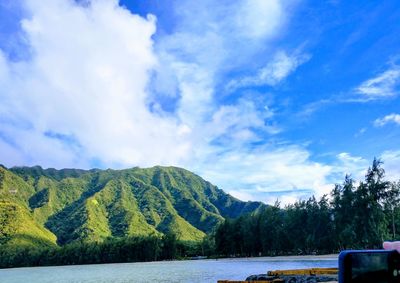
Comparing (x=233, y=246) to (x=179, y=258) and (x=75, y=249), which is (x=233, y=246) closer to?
(x=179, y=258)

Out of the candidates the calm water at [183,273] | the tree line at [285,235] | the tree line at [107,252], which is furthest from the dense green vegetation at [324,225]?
the tree line at [107,252]

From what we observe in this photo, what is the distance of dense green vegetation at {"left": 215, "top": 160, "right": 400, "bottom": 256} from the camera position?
7819 centimetres

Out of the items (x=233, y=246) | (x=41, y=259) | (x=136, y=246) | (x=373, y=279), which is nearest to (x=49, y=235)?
(x=41, y=259)

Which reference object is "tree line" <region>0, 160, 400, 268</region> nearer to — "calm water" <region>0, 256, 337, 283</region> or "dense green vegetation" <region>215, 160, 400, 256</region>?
"dense green vegetation" <region>215, 160, 400, 256</region>

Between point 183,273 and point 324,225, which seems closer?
point 183,273

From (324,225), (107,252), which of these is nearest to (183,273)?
(324,225)

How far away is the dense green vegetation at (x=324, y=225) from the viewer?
78.2 meters

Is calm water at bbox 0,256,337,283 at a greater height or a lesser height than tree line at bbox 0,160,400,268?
lesser

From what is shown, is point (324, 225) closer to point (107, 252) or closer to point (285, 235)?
point (285, 235)

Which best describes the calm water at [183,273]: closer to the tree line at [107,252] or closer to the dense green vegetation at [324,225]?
the dense green vegetation at [324,225]

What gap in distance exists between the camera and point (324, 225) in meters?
91.7

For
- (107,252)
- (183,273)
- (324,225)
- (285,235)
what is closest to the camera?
(183,273)

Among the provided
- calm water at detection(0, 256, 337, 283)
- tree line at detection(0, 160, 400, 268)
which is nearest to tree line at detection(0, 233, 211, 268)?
tree line at detection(0, 160, 400, 268)

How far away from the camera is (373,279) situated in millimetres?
2879
